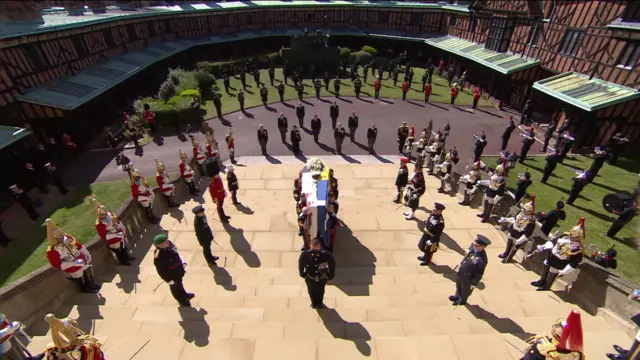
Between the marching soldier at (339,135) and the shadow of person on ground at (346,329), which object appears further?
the marching soldier at (339,135)

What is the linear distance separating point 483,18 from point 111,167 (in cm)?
2594

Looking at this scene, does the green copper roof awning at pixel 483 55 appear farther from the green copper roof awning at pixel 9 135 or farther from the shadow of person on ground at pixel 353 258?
the green copper roof awning at pixel 9 135

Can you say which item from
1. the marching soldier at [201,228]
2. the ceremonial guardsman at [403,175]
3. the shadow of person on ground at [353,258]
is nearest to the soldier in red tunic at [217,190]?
the marching soldier at [201,228]

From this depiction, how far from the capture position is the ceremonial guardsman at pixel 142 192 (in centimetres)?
868

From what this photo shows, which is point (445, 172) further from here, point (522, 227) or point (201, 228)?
point (201, 228)

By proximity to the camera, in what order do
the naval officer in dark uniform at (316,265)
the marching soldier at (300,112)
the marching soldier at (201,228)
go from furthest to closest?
the marching soldier at (300,112), the marching soldier at (201,228), the naval officer in dark uniform at (316,265)

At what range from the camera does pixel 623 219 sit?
29.3 ft

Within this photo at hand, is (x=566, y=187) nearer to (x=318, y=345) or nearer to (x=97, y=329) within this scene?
(x=318, y=345)

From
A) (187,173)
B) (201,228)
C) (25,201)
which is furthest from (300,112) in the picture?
(25,201)

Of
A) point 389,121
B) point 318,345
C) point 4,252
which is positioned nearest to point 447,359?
point 318,345

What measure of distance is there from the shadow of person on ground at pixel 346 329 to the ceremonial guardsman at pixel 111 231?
16.4ft

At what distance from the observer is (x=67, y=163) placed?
15.1 meters

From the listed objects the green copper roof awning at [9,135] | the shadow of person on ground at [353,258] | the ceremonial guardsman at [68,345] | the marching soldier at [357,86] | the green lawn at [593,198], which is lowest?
the green lawn at [593,198]

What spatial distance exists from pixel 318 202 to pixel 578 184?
29.4 ft
